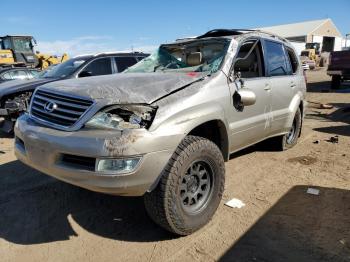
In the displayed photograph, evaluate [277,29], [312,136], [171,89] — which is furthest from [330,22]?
[171,89]

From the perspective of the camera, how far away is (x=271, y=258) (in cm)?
297

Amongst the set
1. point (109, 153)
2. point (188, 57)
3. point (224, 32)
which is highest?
point (224, 32)

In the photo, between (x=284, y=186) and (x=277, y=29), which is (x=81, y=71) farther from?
(x=277, y=29)

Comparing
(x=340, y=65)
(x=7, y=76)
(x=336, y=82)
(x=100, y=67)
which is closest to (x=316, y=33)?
(x=336, y=82)

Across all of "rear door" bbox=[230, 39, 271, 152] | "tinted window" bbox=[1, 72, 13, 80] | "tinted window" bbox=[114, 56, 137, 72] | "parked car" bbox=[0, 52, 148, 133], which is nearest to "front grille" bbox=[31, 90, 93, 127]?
"rear door" bbox=[230, 39, 271, 152]

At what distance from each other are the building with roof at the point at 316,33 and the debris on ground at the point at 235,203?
63.4m

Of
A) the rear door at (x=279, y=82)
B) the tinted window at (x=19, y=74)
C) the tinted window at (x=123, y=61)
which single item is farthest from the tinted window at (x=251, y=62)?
the tinted window at (x=19, y=74)

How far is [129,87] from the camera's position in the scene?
129 inches

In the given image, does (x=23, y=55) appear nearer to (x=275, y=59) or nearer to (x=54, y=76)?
(x=54, y=76)

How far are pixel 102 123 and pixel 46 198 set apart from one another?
1.81m

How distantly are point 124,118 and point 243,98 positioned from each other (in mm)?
1522

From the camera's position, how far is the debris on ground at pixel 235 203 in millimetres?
3962

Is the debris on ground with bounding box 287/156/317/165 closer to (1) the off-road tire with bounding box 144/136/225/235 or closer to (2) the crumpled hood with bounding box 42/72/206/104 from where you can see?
(1) the off-road tire with bounding box 144/136/225/235

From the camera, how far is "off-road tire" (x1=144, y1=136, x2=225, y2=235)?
304 cm
